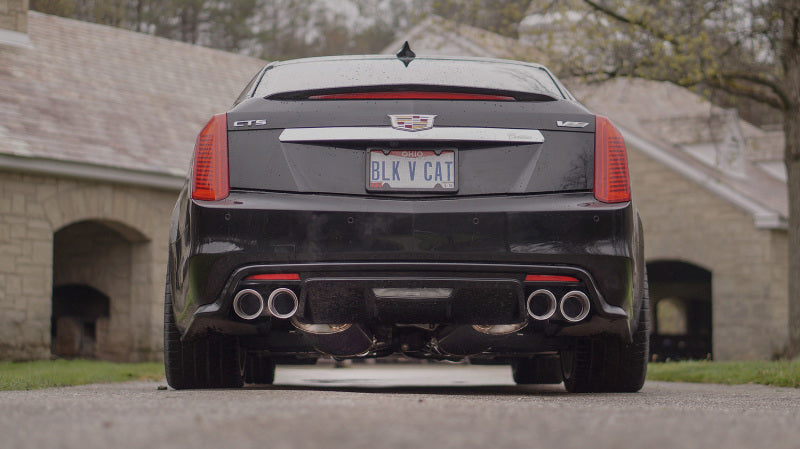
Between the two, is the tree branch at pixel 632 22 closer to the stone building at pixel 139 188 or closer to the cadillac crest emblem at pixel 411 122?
the stone building at pixel 139 188

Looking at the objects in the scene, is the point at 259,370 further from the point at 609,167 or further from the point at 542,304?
the point at 609,167

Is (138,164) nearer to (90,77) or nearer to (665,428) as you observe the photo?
(90,77)

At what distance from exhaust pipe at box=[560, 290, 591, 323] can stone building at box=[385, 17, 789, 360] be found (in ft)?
52.2

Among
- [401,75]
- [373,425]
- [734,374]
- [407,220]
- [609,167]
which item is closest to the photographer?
[373,425]

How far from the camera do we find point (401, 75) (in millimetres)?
5301

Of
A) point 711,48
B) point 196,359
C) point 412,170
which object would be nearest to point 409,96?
point 412,170

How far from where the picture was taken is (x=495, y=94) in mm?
5086

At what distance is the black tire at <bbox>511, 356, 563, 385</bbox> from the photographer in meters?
7.44

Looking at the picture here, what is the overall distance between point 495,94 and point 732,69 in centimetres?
1111

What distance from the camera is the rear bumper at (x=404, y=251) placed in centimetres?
471

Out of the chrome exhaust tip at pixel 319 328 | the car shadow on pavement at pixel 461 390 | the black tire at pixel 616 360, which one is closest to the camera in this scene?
the chrome exhaust tip at pixel 319 328

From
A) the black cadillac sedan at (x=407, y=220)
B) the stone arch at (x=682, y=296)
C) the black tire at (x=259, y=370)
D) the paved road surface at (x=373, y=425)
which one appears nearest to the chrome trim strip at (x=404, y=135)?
the black cadillac sedan at (x=407, y=220)

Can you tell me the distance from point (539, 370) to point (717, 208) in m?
16.6

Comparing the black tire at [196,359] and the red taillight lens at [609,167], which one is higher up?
the red taillight lens at [609,167]
